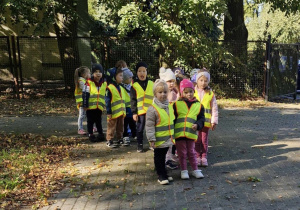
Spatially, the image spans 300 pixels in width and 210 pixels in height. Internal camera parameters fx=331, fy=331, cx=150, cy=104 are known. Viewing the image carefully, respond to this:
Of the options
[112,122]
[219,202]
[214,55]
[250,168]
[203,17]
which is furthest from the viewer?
[214,55]

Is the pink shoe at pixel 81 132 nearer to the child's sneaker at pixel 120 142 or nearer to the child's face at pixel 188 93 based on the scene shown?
the child's sneaker at pixel 120 142

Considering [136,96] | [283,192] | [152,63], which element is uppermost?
[152,63]

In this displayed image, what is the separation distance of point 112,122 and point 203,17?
19.5 ft

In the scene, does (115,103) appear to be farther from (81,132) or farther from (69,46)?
(69,46)

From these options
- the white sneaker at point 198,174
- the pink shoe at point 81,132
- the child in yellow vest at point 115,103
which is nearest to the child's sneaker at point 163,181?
the white sneaker at point 198,174

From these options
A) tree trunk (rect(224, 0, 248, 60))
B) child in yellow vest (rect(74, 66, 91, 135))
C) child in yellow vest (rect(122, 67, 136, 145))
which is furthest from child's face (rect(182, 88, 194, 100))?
tree trunk (rect(224, 0, 248, 60))

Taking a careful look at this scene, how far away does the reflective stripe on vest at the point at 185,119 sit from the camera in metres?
4.99

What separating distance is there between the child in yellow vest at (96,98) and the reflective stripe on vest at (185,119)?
2.53 m

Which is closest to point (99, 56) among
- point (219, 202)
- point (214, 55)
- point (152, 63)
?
point (152, 63)

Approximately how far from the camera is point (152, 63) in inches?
515

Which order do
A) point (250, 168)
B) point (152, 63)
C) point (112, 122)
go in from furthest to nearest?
point (152, 63) < point (112, 122) < point (250, 168)

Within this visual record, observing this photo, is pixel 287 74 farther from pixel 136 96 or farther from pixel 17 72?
pixel 17 72

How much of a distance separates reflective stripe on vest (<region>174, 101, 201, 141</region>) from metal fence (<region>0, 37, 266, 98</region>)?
799 cm

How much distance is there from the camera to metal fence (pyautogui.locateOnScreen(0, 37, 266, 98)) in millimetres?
12938
